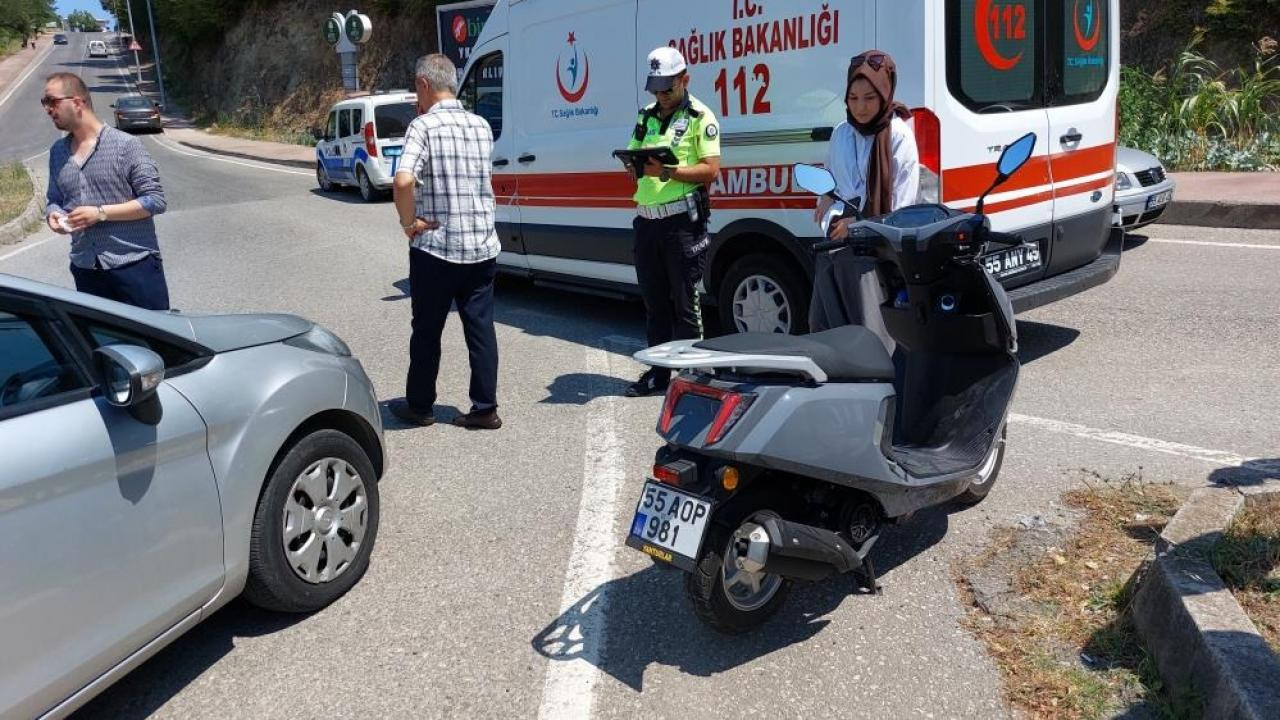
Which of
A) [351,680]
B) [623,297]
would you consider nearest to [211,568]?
[351,680]

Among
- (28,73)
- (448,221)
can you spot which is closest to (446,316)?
(448,221)

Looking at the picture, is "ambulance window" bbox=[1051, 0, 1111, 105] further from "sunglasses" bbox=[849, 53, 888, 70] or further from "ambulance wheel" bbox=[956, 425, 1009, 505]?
"ambulance wheel" bbox=[956, 425, 1009, 505]

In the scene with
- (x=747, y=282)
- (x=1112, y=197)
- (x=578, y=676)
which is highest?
(x=1112, y=197)

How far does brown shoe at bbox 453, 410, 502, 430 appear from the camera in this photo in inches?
215

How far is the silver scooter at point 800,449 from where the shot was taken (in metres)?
2.94

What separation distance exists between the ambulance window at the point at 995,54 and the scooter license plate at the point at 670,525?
299 centimetres

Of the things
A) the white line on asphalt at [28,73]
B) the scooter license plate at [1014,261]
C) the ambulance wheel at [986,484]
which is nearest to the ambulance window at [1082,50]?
the scooter license plate at [1014,261]

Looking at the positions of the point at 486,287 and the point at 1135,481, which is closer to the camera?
the point at 1135,481

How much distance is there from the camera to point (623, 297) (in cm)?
727

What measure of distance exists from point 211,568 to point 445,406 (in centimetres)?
292

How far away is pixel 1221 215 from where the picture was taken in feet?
32.7

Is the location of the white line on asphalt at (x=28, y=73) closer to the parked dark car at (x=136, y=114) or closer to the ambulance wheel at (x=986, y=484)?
the parked dark car at (x=136, y=114)

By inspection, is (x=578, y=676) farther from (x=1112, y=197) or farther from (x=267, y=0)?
(x=267, y=0)

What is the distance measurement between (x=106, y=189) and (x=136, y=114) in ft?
128
